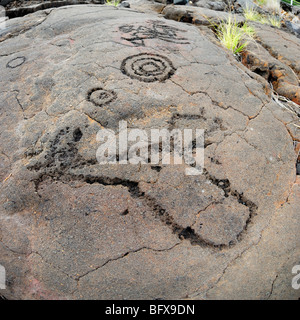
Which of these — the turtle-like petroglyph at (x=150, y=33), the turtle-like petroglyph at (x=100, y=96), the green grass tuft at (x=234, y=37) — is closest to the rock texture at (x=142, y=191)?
the turtle-like petroglyph at (x=100, y=96)

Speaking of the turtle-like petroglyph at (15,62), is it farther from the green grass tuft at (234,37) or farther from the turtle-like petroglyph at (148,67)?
the green grass tuft at (234,37)

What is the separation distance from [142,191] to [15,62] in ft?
5.83

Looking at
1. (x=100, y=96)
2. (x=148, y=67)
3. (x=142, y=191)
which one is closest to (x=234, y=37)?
(x=148, y=67)

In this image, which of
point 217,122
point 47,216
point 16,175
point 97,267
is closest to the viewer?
point 97,267

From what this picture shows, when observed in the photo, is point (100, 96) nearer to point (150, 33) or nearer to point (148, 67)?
point (148, 67)

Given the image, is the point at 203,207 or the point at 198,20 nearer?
the point at 203,207

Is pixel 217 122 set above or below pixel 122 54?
below

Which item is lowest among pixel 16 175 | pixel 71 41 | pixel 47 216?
pixel 47 216

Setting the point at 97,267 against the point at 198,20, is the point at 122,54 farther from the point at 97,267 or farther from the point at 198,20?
the point at 198,20

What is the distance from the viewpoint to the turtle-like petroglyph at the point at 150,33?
8.38ft

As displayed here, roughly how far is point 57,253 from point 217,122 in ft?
4.27

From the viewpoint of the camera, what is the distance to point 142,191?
1664 mm

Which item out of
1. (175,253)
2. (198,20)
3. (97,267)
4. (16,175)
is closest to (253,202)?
(175,253)

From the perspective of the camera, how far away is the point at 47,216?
1.63 m
